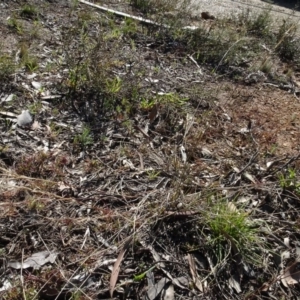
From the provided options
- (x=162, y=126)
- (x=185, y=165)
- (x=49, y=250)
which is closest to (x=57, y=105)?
(x=162, y=126)

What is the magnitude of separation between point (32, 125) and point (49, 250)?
1.15 metres

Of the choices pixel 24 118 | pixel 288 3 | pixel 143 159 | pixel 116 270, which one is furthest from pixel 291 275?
pixel 288 3

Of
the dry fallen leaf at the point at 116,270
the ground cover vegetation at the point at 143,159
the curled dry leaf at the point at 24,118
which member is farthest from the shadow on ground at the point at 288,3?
the dry fallen leaf at the point at 116,270

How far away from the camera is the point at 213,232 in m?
2.53

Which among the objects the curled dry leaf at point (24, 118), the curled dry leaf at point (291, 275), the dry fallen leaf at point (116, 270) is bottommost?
the curled dry leaf at point (24, 118)

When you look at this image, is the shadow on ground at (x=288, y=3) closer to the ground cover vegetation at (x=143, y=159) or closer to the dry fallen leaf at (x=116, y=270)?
the ground cover vegetation at (x=143, y=159)

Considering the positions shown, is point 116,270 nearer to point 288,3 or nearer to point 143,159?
point 143,159

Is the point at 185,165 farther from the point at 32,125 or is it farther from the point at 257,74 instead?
the point at 257,74

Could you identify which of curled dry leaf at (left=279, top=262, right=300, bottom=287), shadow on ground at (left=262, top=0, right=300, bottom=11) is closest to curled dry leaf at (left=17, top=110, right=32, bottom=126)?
curled dry leaf at (left=279, top=262, right=300, bottom=287)

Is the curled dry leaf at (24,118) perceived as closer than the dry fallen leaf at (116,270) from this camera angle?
No

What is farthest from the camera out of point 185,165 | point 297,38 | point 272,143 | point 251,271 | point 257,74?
point 297,38

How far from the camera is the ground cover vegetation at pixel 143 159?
2.37 m

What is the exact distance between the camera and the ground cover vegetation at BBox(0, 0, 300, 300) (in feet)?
7.77

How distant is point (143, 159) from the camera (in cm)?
307
